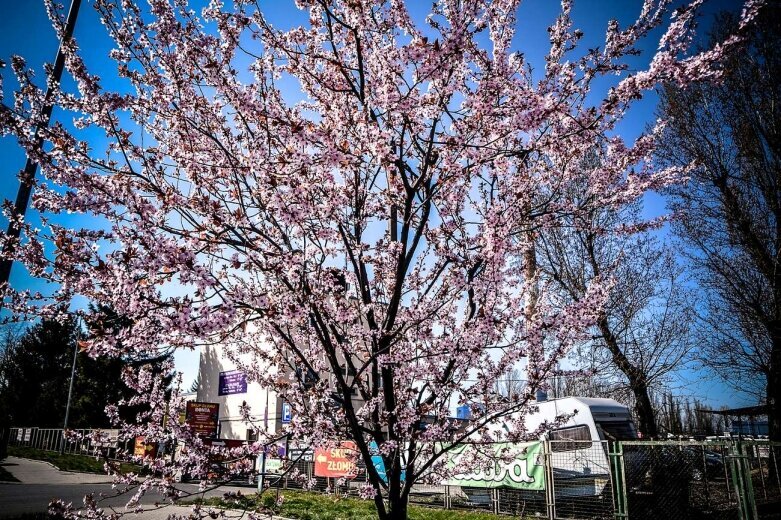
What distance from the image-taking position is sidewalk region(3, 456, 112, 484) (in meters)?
18.7

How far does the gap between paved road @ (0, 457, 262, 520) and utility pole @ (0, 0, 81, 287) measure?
553cm

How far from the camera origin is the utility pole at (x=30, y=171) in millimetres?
4074

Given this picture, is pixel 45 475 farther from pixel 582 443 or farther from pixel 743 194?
pixel 743 194

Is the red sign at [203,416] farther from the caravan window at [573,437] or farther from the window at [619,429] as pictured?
the window at [619,429]

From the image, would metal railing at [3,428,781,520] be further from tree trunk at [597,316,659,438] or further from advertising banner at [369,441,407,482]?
tree trunk at [597,316,659,438]

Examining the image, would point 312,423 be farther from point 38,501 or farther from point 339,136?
point 38,501

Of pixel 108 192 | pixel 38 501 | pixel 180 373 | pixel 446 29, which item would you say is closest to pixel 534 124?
pixel 446 29

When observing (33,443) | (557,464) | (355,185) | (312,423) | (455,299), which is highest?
(355,185)

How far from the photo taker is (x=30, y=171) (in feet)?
20.0

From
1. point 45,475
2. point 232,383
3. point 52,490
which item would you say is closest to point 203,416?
point 45,475

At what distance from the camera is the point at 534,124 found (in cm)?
420

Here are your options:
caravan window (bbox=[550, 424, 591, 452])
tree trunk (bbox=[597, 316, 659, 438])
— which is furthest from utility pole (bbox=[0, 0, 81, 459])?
tree trunk (bbox=[597, 316, 659, 438])

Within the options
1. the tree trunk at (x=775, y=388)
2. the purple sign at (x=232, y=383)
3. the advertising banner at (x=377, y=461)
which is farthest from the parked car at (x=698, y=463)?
the purple sign at (x=232, y=383)

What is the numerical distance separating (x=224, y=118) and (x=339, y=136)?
137 centimetres
